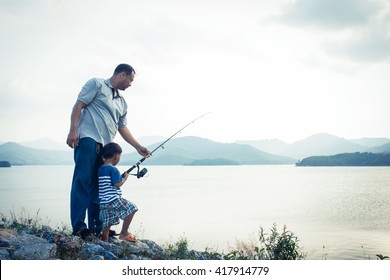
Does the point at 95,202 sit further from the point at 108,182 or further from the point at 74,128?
the point at 74,128

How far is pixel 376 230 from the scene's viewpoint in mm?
12977

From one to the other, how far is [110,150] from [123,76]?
968 mm

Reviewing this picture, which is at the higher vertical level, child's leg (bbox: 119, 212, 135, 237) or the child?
the child

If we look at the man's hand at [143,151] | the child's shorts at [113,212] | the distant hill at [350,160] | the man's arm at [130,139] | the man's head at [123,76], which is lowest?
the distant hill at [350,160]

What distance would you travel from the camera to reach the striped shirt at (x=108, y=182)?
171 inches

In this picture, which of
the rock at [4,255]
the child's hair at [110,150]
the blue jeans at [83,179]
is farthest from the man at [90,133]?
the rock at [4,255]

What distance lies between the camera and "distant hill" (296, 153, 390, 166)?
90.7 meters

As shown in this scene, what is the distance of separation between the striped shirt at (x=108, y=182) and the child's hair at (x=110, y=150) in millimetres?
149

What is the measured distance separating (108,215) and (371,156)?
10074 cm

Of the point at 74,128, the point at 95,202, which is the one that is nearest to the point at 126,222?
the point at 95,202

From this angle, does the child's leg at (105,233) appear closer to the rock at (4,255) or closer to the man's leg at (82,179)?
the man's leg at (82,179)

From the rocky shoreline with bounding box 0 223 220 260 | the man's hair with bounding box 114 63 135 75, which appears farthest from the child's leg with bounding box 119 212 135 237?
the man's hair with bounding box 114 63 135 75

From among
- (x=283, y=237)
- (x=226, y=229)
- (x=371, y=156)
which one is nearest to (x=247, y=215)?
(x=226, y=229)

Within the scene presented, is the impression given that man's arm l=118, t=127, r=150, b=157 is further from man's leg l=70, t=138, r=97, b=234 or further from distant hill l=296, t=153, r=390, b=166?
distant hill l=296, t=153, r=390, b=166
